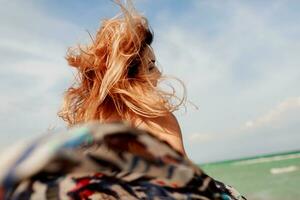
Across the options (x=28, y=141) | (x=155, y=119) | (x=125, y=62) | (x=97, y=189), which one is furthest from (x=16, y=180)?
(x=125, y=62)

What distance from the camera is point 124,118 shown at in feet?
6.66

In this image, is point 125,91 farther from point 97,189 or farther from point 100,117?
point 97,189

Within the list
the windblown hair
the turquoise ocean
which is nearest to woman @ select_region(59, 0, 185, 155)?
the windblown hair

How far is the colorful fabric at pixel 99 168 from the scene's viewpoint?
2.02 ft

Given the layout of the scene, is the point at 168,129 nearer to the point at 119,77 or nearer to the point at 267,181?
the point at 119,77

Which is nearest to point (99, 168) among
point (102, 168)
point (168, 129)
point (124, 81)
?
point (102, 168)

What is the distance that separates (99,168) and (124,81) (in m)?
1.54

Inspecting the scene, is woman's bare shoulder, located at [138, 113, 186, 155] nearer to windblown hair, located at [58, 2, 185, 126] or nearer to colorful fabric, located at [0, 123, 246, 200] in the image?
windblown hair, located at [58, 2, 185, 126]

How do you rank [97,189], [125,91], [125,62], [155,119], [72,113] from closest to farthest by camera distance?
[97,189]
[155,119]
[125,91]
[125,62]
[72,113]

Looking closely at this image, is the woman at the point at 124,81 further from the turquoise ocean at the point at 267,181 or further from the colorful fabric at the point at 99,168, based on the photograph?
the colorful fabric at the point at 99,168

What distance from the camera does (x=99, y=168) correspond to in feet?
2.38

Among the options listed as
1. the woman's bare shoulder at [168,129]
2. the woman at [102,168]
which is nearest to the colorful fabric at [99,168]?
the woman at [102,168]

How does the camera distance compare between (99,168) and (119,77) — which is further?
(119,77)

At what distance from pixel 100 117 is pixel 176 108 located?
1.21 ft
